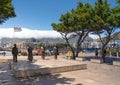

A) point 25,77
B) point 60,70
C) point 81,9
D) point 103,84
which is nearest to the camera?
point 103,84

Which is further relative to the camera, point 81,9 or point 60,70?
point 81,9

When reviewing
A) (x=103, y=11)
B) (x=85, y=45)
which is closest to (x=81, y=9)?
(x=103, y=11)

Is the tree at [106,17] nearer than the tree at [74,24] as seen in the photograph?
Yes

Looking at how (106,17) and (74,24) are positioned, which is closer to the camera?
(106,17)

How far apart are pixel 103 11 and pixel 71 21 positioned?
8.61 metres

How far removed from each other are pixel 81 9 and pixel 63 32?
6.43m

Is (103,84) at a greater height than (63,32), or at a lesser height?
lesser

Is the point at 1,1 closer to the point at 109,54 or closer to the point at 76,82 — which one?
the point at 76,82

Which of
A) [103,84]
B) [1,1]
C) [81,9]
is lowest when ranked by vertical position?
[103,84]

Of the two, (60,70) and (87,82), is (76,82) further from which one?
(60,70)

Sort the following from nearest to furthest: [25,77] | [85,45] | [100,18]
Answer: [25,77] → [100,18] → [85,45]

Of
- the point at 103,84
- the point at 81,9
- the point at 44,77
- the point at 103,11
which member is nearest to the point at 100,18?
the point at 103,11

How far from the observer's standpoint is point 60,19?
1425 inches

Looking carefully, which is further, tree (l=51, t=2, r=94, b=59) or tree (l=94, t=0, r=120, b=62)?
tree (l=51, t=2, r=94, b=59)
